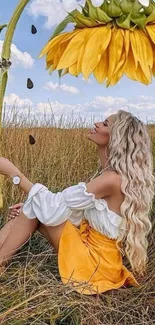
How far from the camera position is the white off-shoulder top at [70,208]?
213 cm

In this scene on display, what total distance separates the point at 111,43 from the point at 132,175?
954 mm

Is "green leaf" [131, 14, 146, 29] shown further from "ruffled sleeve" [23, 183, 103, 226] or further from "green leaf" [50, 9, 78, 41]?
"ruffled sleeve" [23, 183, 103, 226]

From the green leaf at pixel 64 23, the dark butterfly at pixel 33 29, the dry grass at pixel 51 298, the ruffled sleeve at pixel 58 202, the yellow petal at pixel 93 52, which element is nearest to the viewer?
the yellow petal at pixel 93 52

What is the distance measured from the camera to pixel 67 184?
3.56 metres

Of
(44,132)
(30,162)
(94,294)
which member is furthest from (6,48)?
(44,132)

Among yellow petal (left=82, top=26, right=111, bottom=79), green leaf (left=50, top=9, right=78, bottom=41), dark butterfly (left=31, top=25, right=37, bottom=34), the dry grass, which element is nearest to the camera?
yellow petal (left=82, top=26, right=111, bottom=79)

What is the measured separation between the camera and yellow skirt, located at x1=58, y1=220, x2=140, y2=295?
2.13m

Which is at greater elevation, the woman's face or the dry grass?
the woman's face

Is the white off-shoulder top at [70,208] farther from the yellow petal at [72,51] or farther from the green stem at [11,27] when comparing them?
the yellow petal at [72,51]

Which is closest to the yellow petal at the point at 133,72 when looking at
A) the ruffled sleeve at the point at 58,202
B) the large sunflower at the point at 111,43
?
the large sunflower at the point at 111,43

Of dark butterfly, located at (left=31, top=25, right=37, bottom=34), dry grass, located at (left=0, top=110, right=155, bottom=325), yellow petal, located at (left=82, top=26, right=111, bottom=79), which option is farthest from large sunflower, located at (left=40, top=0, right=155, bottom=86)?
dry grass, located at (left=0, top=110, right=155, bottom=325)

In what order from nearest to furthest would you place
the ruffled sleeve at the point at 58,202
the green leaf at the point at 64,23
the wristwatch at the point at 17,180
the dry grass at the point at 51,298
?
1. the green leaf at the point at 64,23
2. the dry grass at the point at 51,298
3. the ruffled sleeve at the point at 58,202
4. the wristwatch at the point at 17,180

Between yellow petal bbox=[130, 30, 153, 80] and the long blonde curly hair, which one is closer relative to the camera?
yellow petal bbox=[130, 30, 153, 80]

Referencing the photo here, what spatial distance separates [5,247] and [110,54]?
1.22 metres
